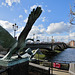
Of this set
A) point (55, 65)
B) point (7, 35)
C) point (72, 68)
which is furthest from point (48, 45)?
point (7, 35)

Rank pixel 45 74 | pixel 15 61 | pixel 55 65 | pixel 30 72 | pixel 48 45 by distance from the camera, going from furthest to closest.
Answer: pixel 48 45
pixel 55 65
pixel 30 72
pixel 45 74
pixel 15 61

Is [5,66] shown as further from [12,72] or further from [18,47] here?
[18,47]

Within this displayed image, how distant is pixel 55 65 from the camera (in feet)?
43.9

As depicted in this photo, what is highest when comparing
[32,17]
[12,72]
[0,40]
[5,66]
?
[32,17]

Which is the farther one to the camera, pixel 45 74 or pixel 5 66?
pixel 45 74

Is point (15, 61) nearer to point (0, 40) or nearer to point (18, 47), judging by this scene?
point (18, 47)

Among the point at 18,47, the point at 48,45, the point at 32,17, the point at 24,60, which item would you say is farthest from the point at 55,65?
the point at 48,45

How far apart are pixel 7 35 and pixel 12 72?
94.5 inches

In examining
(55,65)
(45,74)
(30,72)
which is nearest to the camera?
(45,74)

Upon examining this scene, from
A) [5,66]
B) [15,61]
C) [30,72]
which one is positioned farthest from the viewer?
[30,72]

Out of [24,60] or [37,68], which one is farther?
[37,68]

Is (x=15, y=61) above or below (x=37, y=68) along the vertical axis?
above

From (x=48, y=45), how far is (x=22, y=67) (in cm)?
4076

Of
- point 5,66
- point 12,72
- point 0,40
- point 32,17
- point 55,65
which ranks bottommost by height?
point 55,65
